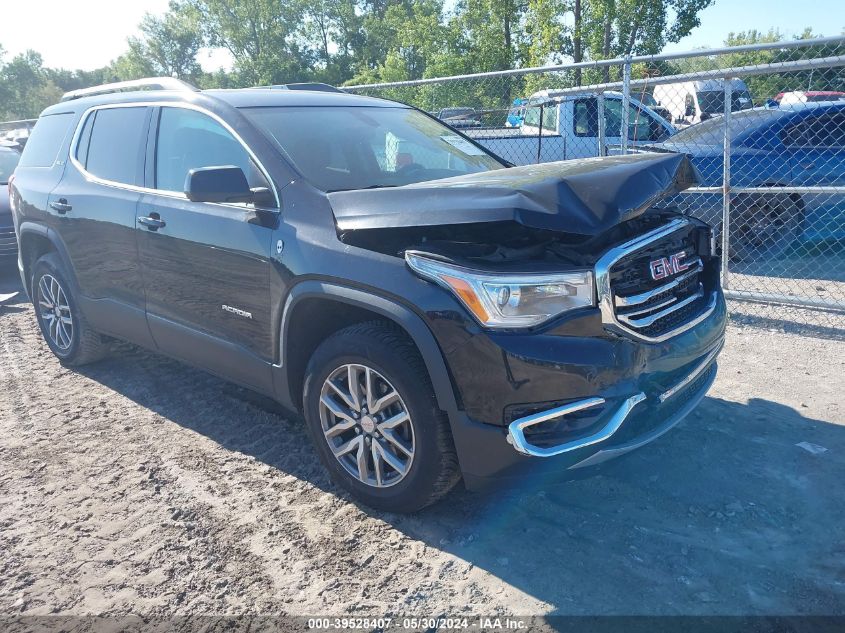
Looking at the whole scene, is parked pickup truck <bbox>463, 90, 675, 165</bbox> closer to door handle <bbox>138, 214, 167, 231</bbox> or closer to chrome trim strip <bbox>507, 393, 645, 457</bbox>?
door handle <bbox>138, 214, 167, 231</bbox>

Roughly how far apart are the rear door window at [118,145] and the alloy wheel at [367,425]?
2086 mm

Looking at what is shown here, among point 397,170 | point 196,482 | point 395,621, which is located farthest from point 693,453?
point 196,482

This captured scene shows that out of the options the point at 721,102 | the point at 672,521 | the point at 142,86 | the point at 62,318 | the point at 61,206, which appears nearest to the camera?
the point at 672,521

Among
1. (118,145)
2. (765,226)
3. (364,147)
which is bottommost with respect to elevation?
(765,226)

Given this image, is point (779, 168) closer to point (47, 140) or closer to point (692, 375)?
point (692, 375)

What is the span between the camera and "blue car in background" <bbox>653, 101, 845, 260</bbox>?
7.46 m

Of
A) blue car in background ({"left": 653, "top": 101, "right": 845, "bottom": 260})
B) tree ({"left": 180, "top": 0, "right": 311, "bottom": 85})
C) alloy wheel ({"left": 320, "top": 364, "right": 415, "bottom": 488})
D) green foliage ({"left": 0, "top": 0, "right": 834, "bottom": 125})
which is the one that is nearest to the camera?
alloy wheel ({"left": 320, "top": 364, "right": 415, "bottom": 488})

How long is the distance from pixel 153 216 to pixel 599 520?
2.98m

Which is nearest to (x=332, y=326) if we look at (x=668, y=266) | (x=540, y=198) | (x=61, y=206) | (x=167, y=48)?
(x=540, y=198)

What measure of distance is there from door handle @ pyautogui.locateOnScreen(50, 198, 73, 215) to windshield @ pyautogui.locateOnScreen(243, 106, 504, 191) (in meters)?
1.85

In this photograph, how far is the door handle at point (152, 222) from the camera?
13.2 ft

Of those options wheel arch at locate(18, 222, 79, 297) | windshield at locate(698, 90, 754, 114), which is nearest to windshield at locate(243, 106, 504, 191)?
wheel arch at locate(18, 222, 79, 297)

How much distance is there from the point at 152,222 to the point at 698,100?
1022 centimetres

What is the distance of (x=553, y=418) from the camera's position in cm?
266
